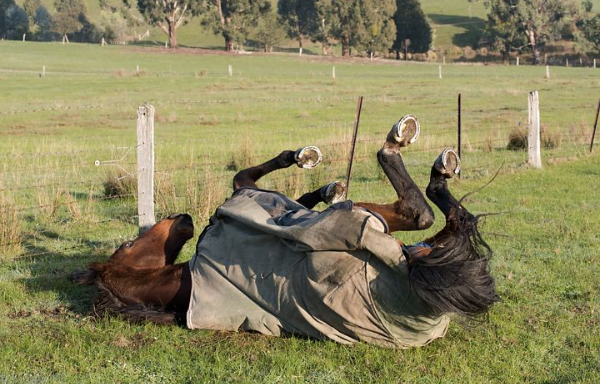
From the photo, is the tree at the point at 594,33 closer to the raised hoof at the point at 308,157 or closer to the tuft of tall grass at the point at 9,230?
the tuft of tall grass at the point at 9,230

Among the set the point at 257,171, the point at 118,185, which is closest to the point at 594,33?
the point at 118,185

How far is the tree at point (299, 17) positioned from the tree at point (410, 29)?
9.72 m

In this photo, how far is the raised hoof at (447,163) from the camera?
16.6ft

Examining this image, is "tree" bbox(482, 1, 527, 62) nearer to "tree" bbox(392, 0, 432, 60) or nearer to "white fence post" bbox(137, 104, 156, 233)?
"tree" bbox(392, 0, 432, 60)

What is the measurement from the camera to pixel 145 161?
801 cm

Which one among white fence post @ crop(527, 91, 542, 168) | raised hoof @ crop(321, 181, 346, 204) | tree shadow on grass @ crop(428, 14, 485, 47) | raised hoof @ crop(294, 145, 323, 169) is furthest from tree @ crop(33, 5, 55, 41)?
raised hoof @ crop(321, 181, 346, 204)

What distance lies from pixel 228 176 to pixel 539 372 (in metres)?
9.08

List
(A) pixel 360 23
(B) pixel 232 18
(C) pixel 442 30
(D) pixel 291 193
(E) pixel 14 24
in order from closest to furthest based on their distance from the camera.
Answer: (D) pixel 291 193 < (B) pixel 232 18 < (A) pixel 360 23 < (E) pixel 14 24 < (C) pixel 442 30

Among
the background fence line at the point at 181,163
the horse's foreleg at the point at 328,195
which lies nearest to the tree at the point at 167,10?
the background fence line at the point at 181,163

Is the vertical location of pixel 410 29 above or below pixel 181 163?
above

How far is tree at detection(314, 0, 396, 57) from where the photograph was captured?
78562 mm

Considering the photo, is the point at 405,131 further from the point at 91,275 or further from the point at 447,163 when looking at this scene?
the point at 91,275

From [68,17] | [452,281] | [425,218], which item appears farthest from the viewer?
[68,17]

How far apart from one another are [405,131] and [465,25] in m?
107
